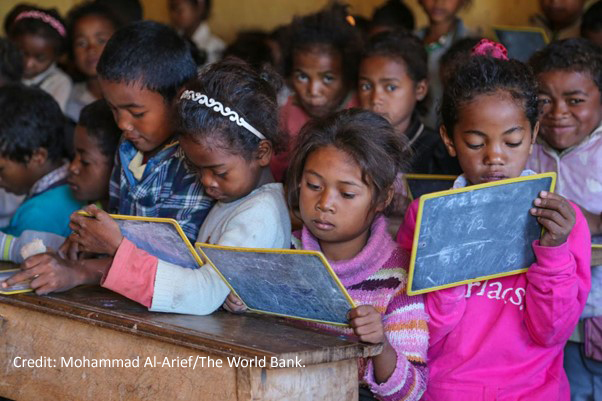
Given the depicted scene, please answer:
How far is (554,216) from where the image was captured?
7.14ft

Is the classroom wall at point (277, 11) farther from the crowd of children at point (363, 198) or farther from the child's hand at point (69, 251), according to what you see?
the child's hand at point (69, 251)

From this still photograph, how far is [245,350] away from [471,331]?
30.2 inches

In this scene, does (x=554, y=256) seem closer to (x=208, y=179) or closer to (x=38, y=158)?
(x=208, y=179)

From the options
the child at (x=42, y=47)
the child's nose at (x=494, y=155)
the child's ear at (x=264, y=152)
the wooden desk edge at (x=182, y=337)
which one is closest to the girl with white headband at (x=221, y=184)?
the child's ear at (x=264, y=152)

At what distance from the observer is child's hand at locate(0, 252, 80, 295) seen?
254 centimetres

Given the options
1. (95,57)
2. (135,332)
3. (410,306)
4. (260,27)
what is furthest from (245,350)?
(260,27)

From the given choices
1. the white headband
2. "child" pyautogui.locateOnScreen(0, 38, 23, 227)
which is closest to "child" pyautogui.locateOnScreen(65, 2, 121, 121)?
"child" pyautogui.locateOnScreen(0, 38, 23, 227)

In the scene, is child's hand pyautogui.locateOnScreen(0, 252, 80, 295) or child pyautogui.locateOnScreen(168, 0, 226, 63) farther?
child pyautogui.locateOnScreen(168, 0, 226, 63)

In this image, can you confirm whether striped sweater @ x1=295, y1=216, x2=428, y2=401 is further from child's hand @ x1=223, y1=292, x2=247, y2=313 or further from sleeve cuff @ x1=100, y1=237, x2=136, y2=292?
sleeve cuff @ x1=100, y1=237, x2=136, y2=292

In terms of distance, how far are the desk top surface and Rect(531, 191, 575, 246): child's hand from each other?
1.72 feet

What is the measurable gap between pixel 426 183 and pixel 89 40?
254cm

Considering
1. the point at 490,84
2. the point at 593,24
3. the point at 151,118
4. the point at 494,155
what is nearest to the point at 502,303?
the point at 494,155

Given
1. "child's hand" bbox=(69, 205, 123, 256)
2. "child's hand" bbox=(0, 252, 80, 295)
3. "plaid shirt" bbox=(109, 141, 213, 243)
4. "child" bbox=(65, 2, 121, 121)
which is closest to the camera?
"child's hand" bbox=(69, 205, 123, 256)

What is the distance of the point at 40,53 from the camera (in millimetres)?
4855
